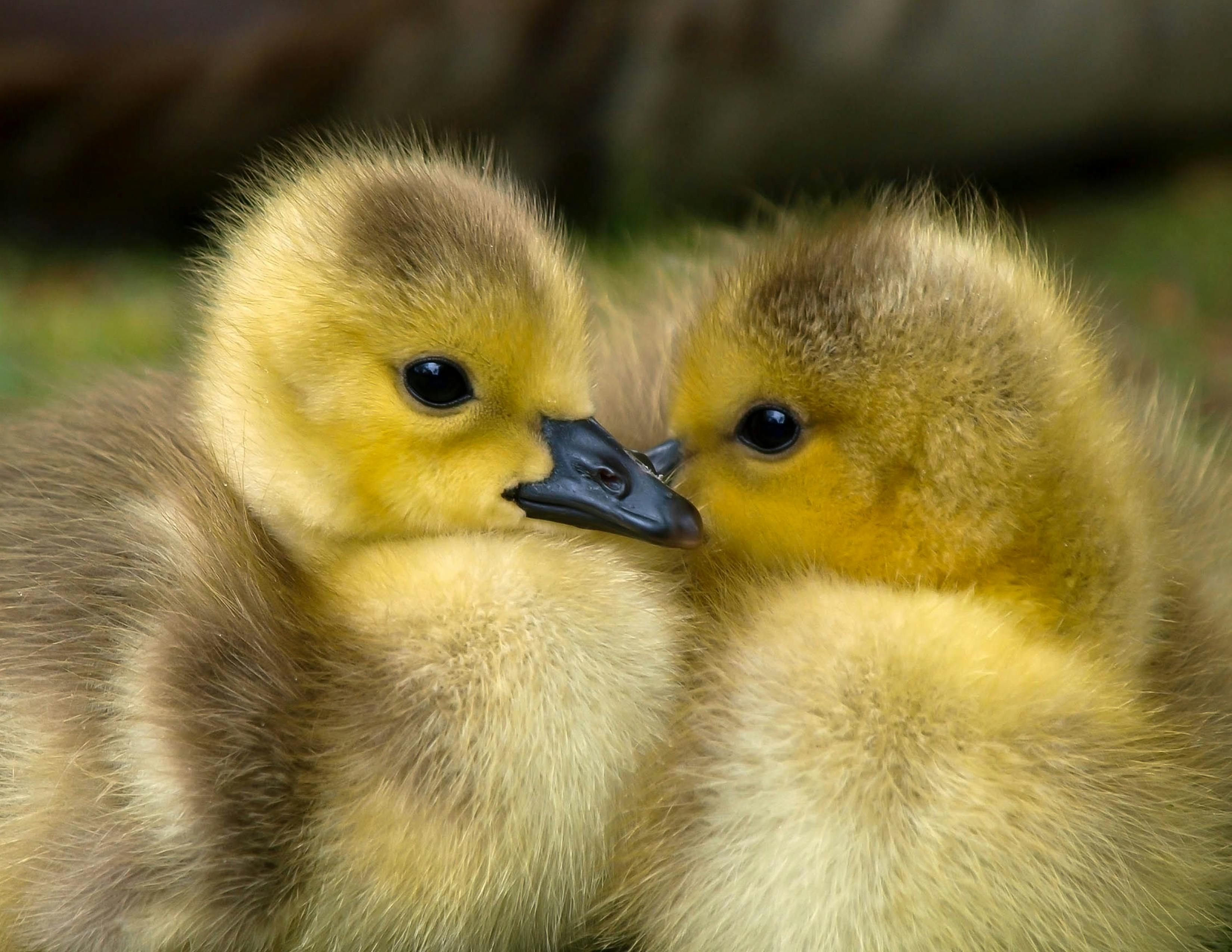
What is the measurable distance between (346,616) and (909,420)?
→ 1.50 ft

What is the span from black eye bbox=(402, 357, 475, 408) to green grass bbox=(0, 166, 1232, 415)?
49 centimetres

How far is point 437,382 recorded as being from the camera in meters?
1.16

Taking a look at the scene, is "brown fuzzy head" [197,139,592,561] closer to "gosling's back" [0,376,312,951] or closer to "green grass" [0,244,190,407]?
"gosling's back" [0,376,312,951]

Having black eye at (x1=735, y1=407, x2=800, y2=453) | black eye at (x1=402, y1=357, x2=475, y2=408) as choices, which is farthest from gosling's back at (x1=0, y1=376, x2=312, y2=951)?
black eye at (x1=735, y1=407, x2=800, y2=453)

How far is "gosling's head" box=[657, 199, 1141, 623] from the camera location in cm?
110

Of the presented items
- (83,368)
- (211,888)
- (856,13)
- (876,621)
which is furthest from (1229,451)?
(856,13)

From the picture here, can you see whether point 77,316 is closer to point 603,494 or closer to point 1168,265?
point 603,494

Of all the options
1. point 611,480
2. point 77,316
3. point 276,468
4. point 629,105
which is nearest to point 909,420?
point 611,480

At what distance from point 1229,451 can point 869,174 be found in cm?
170

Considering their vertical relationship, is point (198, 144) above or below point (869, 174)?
below

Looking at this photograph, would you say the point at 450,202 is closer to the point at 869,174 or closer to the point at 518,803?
the point at 518,803

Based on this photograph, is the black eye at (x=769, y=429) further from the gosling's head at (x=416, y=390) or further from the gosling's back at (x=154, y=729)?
the gosling's back at (x=154, y=729)

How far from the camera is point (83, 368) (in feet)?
5.68

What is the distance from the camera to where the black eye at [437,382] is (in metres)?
1.15
